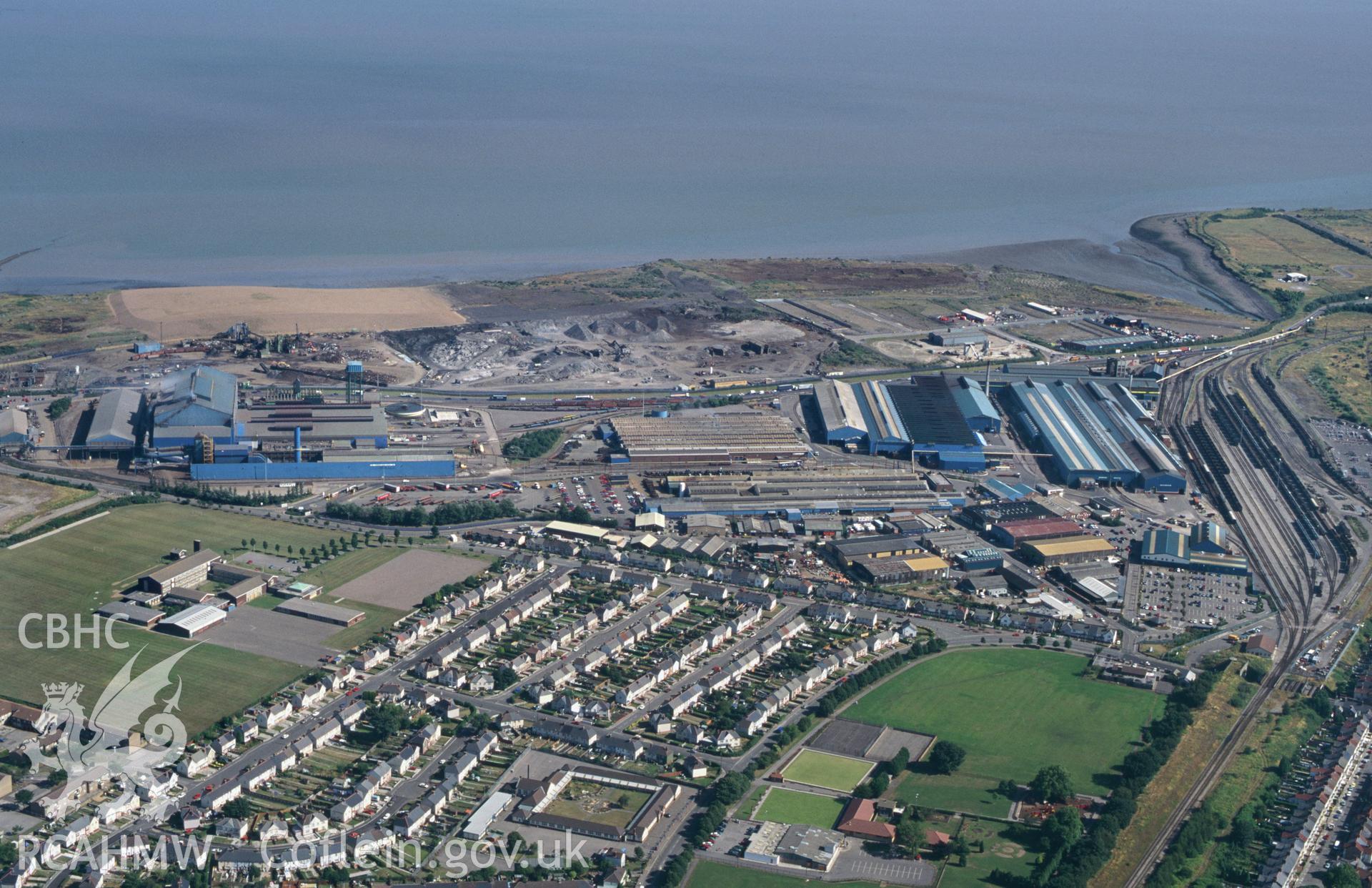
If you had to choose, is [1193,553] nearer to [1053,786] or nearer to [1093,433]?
[1093,433]

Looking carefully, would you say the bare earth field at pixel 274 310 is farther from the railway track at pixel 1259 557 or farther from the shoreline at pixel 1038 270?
the railway track at pixel 1259 557

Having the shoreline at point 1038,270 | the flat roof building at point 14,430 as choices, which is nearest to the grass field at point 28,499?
the flat roof building at point 14,430

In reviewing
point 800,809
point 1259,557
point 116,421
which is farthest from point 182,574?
point 1259,557

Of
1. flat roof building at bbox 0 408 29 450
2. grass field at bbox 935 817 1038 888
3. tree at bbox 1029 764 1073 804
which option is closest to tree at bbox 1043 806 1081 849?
grass field at bbox 935 817 1038 888

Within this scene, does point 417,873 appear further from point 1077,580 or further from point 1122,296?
point 1122,296

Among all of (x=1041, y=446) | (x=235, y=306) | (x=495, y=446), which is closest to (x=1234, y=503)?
(x=1041, y=446)

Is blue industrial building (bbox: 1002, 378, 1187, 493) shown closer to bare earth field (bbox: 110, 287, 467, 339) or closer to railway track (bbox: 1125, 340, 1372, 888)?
railway track (bbox: 1125, 340, 1372, 888)
